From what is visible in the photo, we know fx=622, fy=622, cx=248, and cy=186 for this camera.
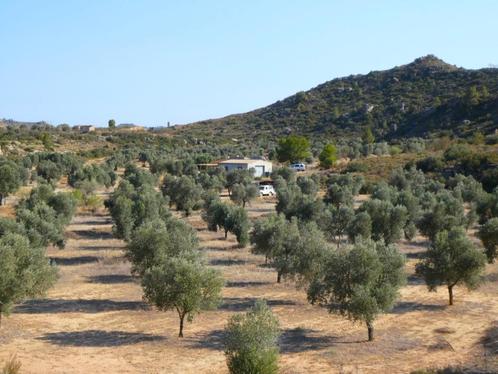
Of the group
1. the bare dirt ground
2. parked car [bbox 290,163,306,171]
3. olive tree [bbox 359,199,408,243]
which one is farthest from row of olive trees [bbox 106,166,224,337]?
parked car [bbox 290,163,306,171]

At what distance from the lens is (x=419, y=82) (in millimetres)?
199250

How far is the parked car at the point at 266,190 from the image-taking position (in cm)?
8876

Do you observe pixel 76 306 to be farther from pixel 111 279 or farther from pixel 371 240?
pixel 371 240

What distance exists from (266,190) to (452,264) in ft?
186

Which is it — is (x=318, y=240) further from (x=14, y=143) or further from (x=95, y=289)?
(x=14, y=143)

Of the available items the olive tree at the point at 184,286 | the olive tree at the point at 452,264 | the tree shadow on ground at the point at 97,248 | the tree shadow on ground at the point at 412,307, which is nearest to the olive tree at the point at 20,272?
the olive tree at the point at 184,286

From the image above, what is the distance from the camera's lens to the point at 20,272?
28.3 metres

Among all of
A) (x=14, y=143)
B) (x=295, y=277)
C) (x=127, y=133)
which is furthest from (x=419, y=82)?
(x=295, y=277)

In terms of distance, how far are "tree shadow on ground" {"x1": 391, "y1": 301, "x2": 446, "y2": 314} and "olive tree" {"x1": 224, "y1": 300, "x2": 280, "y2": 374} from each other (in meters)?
14.3

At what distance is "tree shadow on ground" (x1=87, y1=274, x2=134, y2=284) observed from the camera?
40.0 m

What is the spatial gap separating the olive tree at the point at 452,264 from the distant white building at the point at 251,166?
68.5 metres

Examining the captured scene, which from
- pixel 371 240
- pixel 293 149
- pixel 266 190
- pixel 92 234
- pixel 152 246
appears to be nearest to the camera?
pixel 371 240

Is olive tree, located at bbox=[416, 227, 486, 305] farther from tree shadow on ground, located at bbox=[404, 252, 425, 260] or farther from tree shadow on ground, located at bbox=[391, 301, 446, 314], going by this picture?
tree shadow on ground, located at bbox=[404, 252, 425, 260]

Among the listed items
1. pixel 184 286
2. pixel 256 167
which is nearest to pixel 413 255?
pixel 184 286
